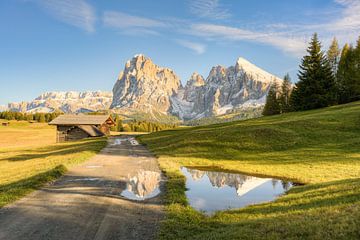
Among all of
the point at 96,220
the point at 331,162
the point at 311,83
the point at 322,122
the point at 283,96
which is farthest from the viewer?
the point at 283,96

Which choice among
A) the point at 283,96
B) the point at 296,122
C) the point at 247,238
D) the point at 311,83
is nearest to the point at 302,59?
the point at 311,83

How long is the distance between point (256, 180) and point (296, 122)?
86.9 ft

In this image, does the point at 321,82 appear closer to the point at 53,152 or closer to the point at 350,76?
the point at 350,76

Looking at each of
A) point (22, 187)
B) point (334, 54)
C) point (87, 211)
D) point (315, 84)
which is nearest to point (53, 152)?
point (22, 187)

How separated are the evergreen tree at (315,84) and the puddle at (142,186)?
59.1 m

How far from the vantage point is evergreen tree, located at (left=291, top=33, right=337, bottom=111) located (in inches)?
2771

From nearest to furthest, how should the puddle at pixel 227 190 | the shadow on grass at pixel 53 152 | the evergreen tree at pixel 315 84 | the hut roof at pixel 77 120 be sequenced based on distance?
the puddle at pixel 227 190 → the shadow on grass at pixel 53 152 → the evergreen tree at pixel 315 84 → the hut roof at pixel 77 120

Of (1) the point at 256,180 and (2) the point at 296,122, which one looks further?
(2) the point at 296,122

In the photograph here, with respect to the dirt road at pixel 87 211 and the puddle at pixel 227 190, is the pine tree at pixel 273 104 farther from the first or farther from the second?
the dirt road at pixel 87 211

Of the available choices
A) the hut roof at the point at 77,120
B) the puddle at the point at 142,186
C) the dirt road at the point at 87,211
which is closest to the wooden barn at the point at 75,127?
the hut roof at the point at 77,120

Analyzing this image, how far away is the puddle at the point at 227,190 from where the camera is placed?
15523 millimetres

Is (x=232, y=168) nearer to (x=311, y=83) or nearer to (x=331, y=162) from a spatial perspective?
(x=331, y=162)

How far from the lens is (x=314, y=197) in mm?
13336

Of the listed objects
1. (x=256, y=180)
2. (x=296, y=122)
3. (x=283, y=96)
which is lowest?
(x=256, y=180)
